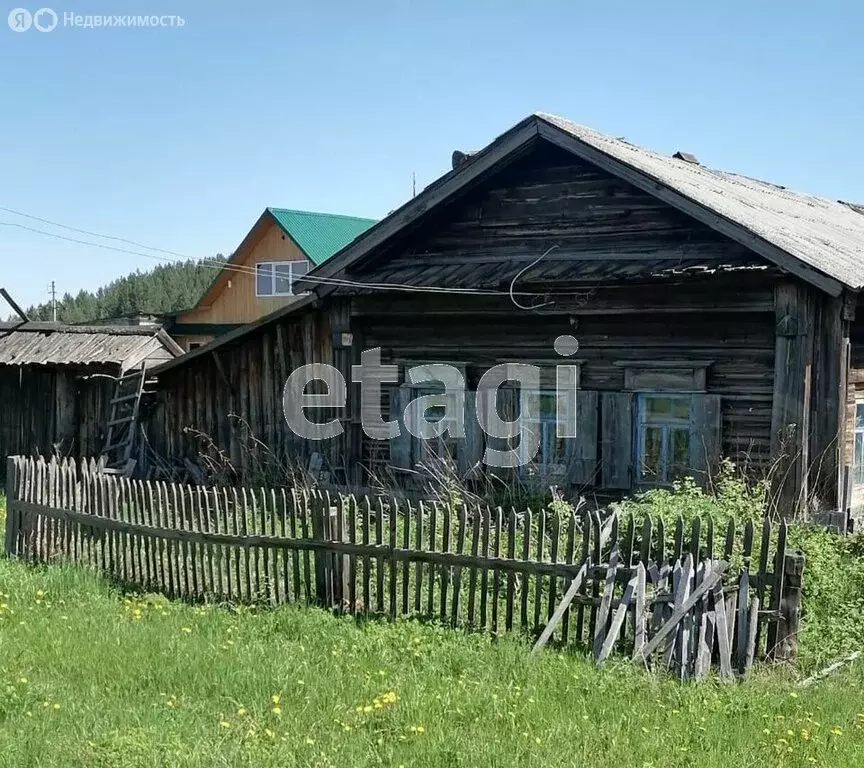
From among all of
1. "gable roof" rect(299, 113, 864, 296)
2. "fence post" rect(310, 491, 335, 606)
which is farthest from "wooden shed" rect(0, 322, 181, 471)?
"fence post" rect(310, 491, 335, 606)

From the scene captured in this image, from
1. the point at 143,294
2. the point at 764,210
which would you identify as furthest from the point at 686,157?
the point at 143,294

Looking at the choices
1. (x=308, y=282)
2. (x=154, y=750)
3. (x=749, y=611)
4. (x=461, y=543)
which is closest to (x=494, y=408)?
(x=308, y=282)

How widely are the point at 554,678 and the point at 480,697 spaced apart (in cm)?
59

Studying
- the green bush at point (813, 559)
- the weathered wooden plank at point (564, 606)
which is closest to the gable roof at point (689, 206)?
the green bush at point (813, 559)

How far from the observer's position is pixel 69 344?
51.3ft

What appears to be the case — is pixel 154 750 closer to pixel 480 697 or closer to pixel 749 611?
pixel 480 697

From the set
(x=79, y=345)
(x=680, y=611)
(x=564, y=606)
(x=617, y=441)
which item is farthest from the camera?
(x=79, y=345)

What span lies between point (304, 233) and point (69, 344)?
59.2 ft

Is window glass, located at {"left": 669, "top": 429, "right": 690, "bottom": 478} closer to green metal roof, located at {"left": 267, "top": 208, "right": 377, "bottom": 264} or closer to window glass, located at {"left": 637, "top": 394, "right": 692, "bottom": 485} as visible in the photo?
window glass, located at {"left": 637, "top": 394, "right": 692, "bottom": 485}

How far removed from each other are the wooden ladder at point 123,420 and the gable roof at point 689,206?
3.63 m

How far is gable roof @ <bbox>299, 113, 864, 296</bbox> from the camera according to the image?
9727 mm

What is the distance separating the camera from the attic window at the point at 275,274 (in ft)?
109

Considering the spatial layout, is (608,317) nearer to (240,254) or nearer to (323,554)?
(323,554)

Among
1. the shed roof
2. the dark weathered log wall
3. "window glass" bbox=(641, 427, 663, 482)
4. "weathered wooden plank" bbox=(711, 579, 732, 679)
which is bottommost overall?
"weathered wooden plank" bbox=(711, 579, 732, 679)
